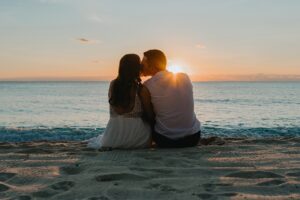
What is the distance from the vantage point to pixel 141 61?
6820mm

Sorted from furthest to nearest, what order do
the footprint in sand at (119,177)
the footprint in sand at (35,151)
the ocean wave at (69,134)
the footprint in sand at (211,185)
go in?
the ocean wave at (69,134) < the footprint in sand at (35,151) < the footprint in sand at (119,177) < the footprint in sand at (211,185)

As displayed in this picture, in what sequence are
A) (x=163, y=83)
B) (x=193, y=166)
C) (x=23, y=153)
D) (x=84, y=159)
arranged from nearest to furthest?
(x=193, y=166) < (x=84, y=159) < (x=23, y=153) < (x=163, y=83)

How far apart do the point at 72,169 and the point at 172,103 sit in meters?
2.39

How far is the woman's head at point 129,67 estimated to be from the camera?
252 inches

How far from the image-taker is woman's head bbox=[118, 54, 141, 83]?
21.0 feet

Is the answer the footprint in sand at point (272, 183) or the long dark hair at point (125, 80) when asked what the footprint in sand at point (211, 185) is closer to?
the footprint in sand at point (272, 183)

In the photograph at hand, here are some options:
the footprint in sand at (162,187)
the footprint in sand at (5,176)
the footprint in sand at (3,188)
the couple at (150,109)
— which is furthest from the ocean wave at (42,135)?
the footprint in sand at (162,187)

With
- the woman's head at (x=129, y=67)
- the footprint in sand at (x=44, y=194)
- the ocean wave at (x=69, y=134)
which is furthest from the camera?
the ocean wave at (x=69, y=134)

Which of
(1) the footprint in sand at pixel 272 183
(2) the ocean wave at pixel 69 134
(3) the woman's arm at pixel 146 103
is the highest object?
(3) the woman's arm at pixel 146 103

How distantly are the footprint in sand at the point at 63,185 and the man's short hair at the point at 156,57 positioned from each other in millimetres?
3046

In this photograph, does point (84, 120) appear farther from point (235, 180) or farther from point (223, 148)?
point (235, 180)

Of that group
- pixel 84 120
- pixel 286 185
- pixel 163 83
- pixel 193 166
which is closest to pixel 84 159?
pixel 193 166

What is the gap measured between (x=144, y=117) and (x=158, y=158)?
4.56 feet

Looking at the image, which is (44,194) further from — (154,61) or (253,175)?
(154,61)
